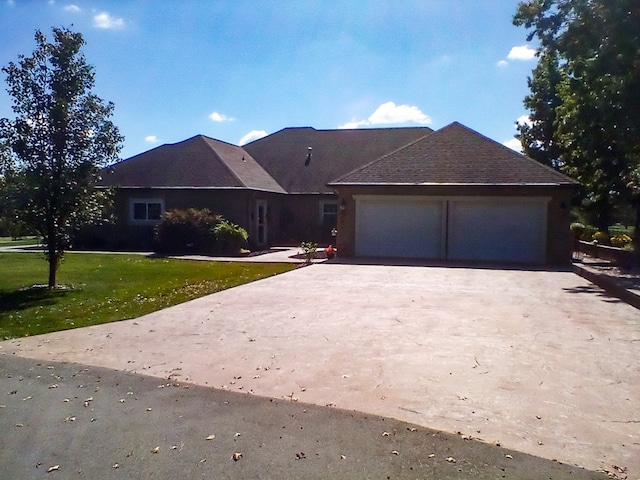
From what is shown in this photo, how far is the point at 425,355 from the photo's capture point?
319 inches

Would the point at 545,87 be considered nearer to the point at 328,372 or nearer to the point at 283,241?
the point at 283,241

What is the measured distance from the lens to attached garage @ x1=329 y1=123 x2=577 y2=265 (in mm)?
21859

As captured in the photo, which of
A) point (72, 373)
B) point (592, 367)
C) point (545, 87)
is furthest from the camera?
point (545, 87)

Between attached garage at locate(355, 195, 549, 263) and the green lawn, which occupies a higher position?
attached garage at locate(355, 195, 549, 263)

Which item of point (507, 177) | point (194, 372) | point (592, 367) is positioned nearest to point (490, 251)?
point (507, 177)

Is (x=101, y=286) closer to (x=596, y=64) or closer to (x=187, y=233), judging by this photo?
(x=187, y=233)

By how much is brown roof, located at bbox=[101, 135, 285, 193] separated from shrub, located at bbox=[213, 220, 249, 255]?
7.60ft

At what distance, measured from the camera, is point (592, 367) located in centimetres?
758

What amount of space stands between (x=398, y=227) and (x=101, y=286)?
11.5m

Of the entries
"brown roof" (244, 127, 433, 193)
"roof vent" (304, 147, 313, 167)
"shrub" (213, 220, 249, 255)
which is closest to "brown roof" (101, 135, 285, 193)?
"brown roof" (244, 127, 433, 193)

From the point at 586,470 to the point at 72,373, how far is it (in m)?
5.30

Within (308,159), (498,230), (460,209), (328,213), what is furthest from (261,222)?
(498,230)

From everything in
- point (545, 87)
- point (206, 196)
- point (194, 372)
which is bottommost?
point (194, 372)

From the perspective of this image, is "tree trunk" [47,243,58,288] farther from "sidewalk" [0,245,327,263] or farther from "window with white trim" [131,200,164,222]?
"window with white trim" [131,200,164,222]
